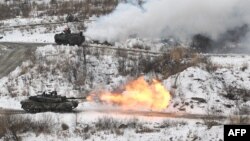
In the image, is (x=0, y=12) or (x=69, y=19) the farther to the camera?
(x=0, y=12)

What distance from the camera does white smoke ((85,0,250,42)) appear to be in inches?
2046

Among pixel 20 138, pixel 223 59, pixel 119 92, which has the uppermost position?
pixel 223 59

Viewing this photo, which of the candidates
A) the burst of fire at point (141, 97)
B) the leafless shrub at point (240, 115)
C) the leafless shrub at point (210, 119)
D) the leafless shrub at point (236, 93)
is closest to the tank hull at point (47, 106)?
the burst of fire at point (141, 97)

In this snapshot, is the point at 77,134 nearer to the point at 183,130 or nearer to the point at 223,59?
the point at 183,130

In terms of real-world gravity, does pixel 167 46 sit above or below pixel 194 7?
below

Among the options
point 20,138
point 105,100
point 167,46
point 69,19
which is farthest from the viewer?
point 69,19

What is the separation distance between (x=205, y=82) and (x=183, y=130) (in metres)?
10.4

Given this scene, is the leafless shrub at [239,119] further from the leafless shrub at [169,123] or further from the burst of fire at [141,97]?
the burst of fire at [141,97]

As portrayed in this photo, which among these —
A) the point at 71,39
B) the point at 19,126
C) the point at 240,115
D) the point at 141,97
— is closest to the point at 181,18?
the point at 71,39


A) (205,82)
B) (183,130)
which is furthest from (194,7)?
(183,130)

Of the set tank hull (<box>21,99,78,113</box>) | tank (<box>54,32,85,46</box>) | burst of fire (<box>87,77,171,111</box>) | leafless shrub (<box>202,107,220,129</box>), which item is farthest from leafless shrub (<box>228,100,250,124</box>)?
tank (<box>54,32,85,46</box>)

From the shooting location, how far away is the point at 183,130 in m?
32.8

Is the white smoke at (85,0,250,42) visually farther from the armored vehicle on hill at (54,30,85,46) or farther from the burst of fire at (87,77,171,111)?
the burst of fire at (87,77,171,111)

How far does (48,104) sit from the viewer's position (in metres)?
39.4
